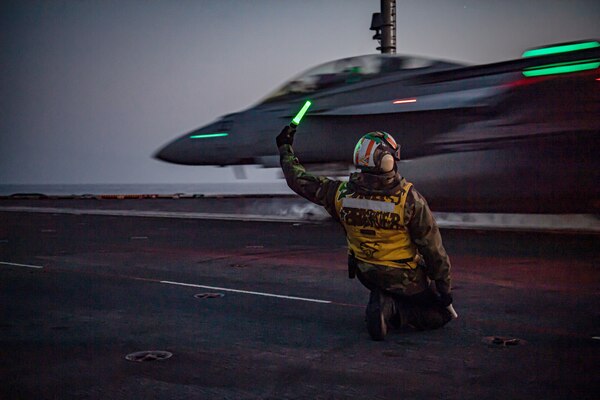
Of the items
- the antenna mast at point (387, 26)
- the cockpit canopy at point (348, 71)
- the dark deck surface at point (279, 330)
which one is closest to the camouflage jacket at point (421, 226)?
the dark deck surface at point (279, 330)

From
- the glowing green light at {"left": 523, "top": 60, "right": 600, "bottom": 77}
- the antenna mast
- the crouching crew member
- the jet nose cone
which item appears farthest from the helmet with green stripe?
the antenna mast

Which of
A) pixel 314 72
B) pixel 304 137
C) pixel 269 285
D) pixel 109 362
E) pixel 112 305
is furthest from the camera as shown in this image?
pixel 314 72

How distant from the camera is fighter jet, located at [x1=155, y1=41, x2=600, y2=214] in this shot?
988 cm

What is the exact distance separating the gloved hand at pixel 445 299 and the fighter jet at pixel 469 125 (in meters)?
6.22

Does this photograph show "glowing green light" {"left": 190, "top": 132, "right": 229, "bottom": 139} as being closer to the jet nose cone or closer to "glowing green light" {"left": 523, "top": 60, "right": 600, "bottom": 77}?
the jet nose cone

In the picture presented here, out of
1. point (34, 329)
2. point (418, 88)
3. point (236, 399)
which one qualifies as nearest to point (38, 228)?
point (418, 88)

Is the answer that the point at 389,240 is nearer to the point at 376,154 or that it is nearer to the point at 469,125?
the point at 376,154

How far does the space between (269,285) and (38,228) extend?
8.83 metres

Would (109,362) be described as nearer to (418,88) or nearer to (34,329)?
(34,329)

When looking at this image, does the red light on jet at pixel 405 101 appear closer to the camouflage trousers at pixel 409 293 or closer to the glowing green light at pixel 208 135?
the glowing green light at pixel 208 135

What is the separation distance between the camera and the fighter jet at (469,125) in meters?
9.88

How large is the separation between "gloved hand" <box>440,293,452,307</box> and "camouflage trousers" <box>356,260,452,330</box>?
0.06 meters

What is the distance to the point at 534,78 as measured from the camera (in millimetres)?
10391

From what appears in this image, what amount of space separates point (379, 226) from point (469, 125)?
22.7ft
